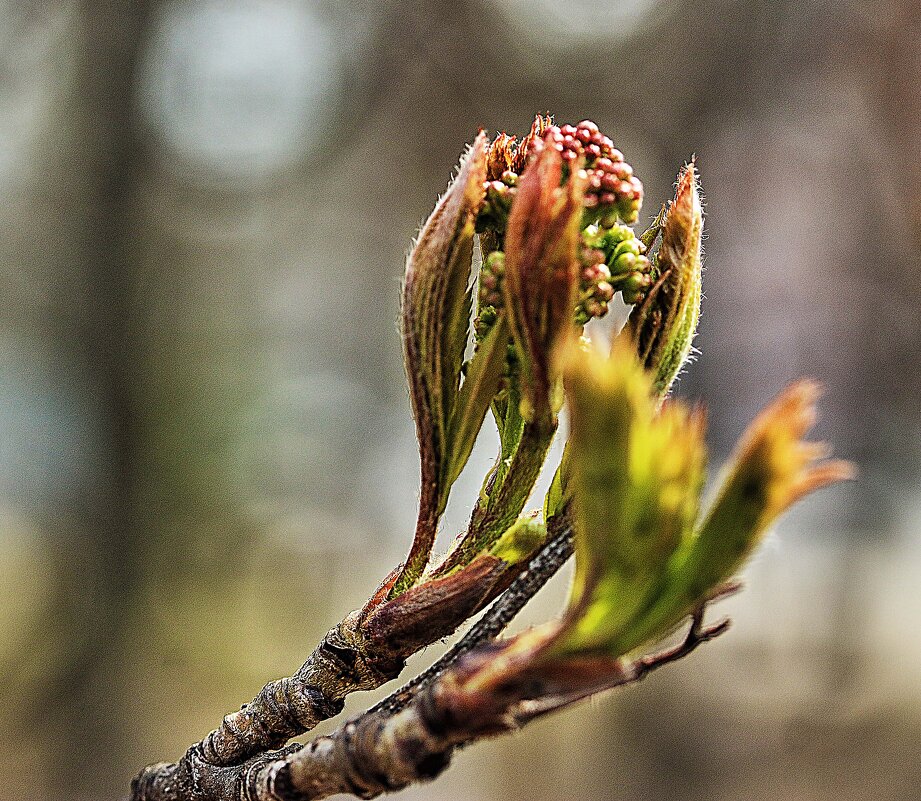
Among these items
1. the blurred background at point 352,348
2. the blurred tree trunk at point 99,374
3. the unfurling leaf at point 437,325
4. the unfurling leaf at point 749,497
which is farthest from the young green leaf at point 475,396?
the blurred tree trunk at point 99,374

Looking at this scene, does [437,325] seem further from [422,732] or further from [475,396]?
[422,732]

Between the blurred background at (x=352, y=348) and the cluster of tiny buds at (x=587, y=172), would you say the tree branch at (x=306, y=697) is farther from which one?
the blurred background at (x=352, y=348)

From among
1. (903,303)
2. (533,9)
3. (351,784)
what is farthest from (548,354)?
(533,9)

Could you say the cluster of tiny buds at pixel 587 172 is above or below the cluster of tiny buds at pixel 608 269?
above

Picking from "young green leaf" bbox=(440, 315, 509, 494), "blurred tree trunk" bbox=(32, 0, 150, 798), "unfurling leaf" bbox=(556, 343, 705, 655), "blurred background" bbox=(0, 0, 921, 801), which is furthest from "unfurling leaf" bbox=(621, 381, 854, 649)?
"blurred tree trunk" bbox=(32, 0, 150, 798)

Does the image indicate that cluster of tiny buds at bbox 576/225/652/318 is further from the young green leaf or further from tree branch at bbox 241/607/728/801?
tree branch at bbox 241/607/728/801

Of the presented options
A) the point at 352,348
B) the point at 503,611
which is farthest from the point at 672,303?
the point at 352,348
